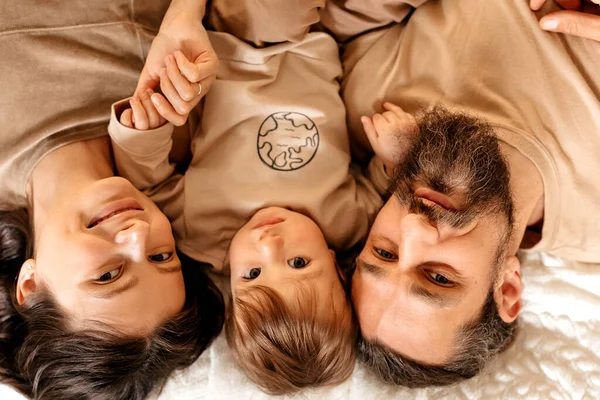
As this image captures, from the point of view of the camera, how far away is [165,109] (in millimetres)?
916

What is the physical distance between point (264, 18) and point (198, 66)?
0.61 feet

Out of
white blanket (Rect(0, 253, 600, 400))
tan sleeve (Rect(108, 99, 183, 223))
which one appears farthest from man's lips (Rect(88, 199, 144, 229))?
white blanket (Rect(0, 253, 600, 400))

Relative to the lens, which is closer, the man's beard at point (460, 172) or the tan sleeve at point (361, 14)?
→ the man's beard at point (460, 172)

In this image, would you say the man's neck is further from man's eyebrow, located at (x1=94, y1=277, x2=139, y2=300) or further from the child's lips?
man's eyebrow, located at (x1=94, y1=277, x2=139, y2=300)

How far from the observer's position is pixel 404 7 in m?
1.11

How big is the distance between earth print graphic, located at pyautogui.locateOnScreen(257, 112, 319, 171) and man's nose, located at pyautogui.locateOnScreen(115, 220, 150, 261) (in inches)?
10.9

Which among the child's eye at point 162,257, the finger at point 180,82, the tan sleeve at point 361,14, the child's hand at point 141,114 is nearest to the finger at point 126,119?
the child's hand at point 141,114

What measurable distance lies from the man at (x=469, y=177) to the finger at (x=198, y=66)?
324 millimetres

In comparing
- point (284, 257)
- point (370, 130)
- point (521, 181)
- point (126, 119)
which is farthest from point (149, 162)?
point (521, 181)

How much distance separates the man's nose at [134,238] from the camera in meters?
0.87

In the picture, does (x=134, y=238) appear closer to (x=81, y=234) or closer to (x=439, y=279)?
(x=81, y=234)

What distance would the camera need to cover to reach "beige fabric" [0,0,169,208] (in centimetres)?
97

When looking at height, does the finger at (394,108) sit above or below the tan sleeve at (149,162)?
above

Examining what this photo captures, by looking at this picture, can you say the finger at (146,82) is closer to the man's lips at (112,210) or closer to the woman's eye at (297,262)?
the man's lips at (112,210)
